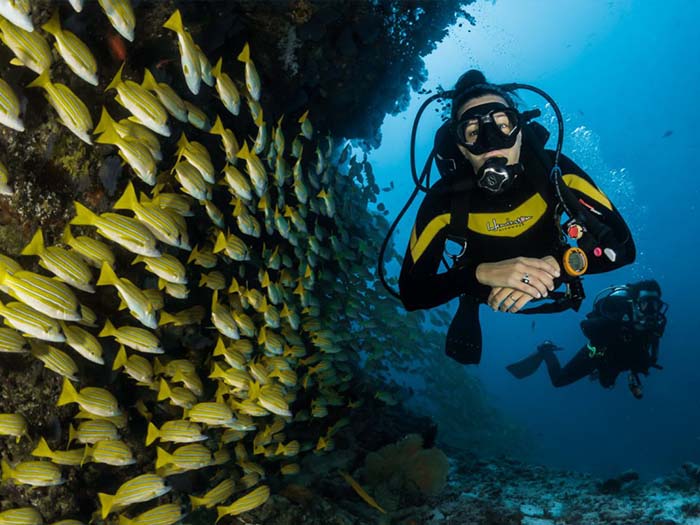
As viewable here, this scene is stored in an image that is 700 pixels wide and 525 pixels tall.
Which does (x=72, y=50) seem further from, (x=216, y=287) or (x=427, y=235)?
(x=427, y=235)

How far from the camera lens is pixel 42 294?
2801 millimetres

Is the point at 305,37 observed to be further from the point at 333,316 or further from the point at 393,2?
the point at 333,316

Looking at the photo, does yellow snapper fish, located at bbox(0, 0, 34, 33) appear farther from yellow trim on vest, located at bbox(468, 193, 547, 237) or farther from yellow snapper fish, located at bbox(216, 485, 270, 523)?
yellow snapper fish, located at bbox(216, 485, 270, 523)

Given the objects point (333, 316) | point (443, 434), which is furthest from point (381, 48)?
point (443, 434)

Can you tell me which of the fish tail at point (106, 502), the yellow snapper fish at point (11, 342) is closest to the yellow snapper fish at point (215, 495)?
the fish tail at point (106, 502)

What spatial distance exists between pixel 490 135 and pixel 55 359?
13.1 ft

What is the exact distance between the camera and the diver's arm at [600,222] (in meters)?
3.64

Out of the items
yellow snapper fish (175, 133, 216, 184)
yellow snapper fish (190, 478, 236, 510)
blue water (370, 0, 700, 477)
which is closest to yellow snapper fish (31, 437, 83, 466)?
yellow snapper fish (190, 478, 236, 510)

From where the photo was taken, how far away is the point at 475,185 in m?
4.11

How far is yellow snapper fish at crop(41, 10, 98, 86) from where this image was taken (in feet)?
9.38

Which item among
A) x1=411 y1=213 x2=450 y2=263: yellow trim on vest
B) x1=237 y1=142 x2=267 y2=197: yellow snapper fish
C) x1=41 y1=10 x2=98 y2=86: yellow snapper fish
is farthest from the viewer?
x1=237 y1=142 x2=267 y2=197: yellow snapper fish

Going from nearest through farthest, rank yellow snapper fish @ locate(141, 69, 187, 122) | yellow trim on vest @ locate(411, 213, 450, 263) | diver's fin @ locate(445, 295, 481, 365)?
yellow snapper fish @ locate(141, 69, 187, 122) < yellow trim on vest @ locate(411, 213, 450, 263) < diver's fin @ locate(445, 295, 481, 365)

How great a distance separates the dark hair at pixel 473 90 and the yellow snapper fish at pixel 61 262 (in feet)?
11.4

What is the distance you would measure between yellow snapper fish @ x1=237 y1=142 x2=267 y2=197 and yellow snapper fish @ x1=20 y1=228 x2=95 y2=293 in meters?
1.88
